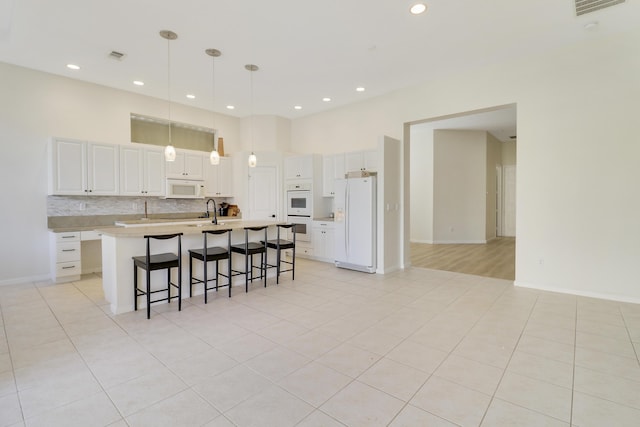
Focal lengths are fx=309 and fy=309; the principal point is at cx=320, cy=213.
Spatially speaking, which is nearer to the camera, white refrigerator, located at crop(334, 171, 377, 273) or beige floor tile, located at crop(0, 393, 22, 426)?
beige floor tile, located at crop(0, 393, 22, 426)

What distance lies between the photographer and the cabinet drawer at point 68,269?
4805 mm

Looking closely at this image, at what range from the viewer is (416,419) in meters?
1.86

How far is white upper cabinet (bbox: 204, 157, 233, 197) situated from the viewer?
6.68 meters

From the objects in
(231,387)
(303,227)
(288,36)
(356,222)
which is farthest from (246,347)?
(303,227)

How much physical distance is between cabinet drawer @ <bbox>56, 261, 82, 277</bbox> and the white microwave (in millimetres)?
1827

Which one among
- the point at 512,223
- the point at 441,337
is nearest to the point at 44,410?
the point at 441,337

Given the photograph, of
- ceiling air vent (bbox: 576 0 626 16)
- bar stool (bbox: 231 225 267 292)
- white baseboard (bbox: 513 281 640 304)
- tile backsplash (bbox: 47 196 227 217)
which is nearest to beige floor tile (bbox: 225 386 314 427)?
bar stool (bbox: 231 225 267 292)

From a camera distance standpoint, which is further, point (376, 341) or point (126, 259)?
point (126, 259)

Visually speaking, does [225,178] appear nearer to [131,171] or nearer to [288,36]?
[131,171]

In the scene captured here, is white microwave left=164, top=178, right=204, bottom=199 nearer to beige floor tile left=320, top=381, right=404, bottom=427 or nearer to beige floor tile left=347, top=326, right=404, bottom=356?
beige floor tile left=347, top=326, right=404, bottom=356

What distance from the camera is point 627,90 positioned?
149 inches

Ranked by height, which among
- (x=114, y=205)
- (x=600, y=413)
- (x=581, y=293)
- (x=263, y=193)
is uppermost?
(x=263, y=193)

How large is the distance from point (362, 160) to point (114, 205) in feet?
15.5

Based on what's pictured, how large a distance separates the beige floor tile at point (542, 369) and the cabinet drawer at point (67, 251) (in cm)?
596
